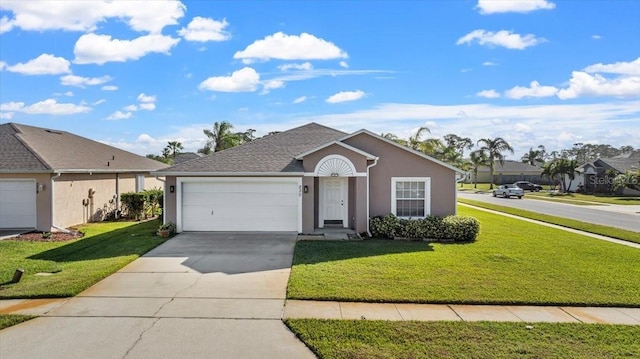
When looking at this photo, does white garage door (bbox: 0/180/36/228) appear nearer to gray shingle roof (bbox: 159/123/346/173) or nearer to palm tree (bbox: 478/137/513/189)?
gray shingle roof (bbox: 159/123/346/173)

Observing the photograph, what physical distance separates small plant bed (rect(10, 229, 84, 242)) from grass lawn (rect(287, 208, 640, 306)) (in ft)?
30.7

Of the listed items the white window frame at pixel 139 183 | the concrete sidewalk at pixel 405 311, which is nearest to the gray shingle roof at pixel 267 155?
the concrete sidewalk at pixel 405 311

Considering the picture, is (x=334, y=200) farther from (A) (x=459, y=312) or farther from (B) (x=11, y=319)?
(B) (x=11, y=319)

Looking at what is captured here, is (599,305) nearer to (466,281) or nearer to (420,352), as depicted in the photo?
(466,281)

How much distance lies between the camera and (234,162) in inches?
639

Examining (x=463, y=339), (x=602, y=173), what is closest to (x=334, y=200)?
(x=463, y=339)

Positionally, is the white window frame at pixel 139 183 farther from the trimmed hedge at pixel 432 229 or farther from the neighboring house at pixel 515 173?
the neighboring house at pixel 515 173

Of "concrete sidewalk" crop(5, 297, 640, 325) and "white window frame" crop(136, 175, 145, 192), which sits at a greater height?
"white window frame" crop(136, 175, 145, 192)

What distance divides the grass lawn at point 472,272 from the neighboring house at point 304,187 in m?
2.09

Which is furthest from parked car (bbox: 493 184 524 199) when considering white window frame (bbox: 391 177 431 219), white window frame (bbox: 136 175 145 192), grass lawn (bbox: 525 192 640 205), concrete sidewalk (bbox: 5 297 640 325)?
concrete sidewalk (bbox: 5 297 640 325)

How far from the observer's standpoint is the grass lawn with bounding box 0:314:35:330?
6848 mm

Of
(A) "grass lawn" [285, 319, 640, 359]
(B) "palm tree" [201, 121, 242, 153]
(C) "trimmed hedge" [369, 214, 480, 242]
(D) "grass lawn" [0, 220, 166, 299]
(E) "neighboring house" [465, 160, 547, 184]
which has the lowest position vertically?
(A) "grass lawn" [285, 319, 640, 359]

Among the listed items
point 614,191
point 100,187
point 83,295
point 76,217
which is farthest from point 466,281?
point 614,191

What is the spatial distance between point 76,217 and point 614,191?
5271 centimetres
